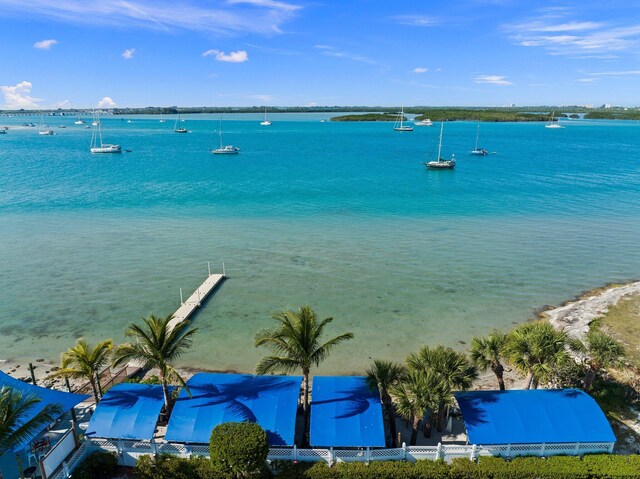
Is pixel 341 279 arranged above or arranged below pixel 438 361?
below

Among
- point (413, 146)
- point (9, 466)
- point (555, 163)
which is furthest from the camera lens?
point (413, 146)

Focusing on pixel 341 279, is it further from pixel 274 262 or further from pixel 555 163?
pixel 555 163

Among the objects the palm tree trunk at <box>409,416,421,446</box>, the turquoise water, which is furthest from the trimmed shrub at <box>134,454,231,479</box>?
the turquoise water

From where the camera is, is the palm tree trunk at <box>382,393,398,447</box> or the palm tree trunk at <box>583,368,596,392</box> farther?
the palm tree trunk at <box>583,368,596,392</box>

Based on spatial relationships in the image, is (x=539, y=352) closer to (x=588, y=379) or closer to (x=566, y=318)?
(x=588, y=379)

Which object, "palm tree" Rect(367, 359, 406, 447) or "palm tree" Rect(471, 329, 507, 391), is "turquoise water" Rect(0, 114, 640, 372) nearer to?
"palm tree" Rect(367, 359, 406, 447)

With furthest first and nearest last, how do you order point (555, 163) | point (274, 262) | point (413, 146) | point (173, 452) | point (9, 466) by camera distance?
point (413, 146) < point (555, 163) < point (274, 262) < point (173, 452) < point (9, 466)

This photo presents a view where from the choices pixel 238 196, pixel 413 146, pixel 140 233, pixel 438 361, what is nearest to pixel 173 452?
pixel 438 361

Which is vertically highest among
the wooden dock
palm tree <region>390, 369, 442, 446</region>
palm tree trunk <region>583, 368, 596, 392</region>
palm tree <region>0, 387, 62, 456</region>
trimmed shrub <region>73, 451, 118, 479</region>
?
palm tree <region>0, 387, 62, 456</region>

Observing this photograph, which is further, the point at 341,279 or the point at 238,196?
the point at 238,196
